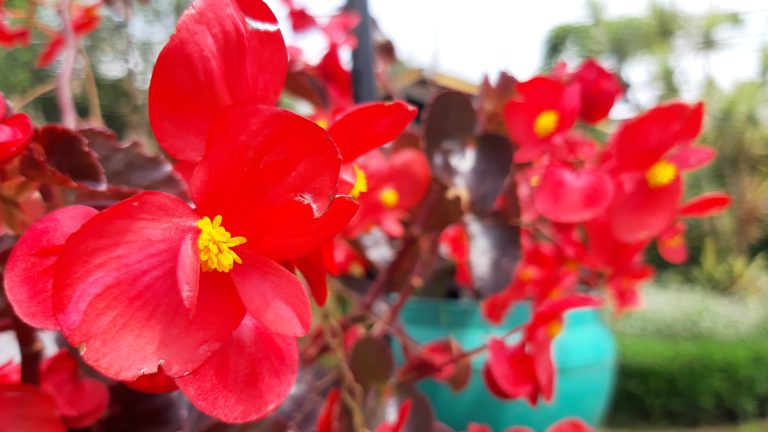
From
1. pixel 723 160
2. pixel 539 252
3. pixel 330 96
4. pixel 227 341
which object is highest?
pixel 227 341

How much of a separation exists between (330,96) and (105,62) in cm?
→ 23

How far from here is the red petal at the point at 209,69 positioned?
0.58 ft

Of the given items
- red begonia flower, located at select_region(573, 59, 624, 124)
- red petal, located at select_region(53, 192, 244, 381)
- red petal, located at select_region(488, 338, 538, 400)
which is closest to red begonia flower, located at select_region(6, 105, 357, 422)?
red petal, located at select_region(53, 192, 244, 381)

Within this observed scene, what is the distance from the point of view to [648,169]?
0.41 meters

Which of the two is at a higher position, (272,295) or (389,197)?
(272,295)

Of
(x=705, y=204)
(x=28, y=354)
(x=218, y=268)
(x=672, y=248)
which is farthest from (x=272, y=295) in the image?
(x=672, y=248)

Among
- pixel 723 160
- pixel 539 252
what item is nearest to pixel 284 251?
pixel 539 252

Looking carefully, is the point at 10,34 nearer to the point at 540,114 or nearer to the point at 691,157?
the point at 540,114

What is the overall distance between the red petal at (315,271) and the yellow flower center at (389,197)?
236 mm

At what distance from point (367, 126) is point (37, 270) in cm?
10

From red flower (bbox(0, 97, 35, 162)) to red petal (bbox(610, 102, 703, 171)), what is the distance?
0.32 meters

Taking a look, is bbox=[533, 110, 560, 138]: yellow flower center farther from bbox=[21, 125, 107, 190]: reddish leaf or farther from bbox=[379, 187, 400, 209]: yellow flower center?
bbox=[21, 125, 107, 190]: reddish leaf

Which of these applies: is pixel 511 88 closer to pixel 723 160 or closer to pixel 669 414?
pixel 669 414

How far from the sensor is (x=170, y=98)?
0.59 feet
